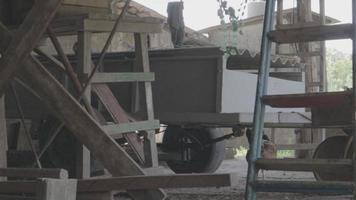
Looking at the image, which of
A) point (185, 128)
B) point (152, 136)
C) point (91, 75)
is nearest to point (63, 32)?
point (91, 75)

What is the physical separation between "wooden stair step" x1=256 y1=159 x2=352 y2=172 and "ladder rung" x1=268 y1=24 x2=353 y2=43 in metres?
0.66

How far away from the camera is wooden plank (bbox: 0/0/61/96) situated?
349 cm

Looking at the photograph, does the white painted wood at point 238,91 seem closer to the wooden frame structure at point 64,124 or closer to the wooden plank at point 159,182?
the wooden frame structure at point 64,124

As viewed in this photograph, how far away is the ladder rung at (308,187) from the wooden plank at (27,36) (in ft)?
4.84

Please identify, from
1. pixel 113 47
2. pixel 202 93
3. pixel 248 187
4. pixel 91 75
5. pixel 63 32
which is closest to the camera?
pixel 248 187

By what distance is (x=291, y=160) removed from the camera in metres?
3.27

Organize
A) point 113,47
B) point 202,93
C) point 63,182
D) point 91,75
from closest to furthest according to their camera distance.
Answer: point 63,182
point 91,75
point 202,93
point 113,47

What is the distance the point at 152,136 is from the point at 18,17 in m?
1.57

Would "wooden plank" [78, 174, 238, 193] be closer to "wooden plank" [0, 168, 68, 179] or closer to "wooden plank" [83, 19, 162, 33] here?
"wooden plank" [0, 168, 68, 179]

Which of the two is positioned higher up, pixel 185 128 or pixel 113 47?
pixel 113 47

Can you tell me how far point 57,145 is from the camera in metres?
5.97

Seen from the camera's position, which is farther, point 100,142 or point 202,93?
point 202,93

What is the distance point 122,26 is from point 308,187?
264 centimetres

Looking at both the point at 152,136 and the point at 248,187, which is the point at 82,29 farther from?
the point at 248,187
